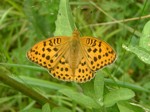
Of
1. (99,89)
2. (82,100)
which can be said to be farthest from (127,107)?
(82,100)

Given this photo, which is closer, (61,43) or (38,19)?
(61,43)

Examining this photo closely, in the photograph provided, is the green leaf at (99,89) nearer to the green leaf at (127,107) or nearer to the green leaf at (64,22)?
the green leaf at (127,107)

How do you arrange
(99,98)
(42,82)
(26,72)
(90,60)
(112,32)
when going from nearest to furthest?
(99,98) < (90,60) < (42,82) < (26,72) < (112,32)

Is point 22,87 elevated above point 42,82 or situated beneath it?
Result: elevated above

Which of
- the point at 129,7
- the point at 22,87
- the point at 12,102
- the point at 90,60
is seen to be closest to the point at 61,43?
the point at 90,60

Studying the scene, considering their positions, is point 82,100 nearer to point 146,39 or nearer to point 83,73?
point 83,73

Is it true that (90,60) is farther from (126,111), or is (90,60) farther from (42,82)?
(42,82)

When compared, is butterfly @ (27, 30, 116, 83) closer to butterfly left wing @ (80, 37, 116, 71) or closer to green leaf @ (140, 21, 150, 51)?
butterfly left wing @ (80, 37, 116, 71)
